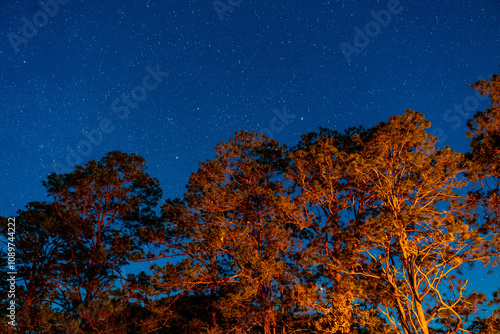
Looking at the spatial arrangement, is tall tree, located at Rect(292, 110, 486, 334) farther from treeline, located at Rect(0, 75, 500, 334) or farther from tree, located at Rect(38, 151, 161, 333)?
tree, located at Rect(38, 151, 161, 333)

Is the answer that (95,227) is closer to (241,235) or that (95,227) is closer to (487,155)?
(241,235)

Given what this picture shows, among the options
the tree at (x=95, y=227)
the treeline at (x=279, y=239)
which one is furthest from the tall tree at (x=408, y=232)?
the tree at (x=95, y=227)

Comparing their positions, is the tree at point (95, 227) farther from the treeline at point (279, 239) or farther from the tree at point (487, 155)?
the tree at point (487, 155)

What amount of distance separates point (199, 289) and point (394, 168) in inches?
307

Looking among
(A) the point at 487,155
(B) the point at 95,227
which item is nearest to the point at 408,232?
(A) the point at 487,155

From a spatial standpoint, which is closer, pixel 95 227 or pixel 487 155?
pixel 487 155

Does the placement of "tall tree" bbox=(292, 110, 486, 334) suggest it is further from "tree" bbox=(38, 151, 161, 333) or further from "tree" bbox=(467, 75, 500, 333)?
"tree" bbox=(38, 151, 161, 333)

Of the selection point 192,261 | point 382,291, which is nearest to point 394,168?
point 382,291

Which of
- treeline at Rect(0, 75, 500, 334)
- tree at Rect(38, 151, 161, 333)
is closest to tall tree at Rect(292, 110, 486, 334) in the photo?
treeline at Rect(0, 75, 500, 334)

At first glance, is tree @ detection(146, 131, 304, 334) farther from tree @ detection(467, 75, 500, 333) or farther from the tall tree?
tree @ detection(467, 75, 500, 333)

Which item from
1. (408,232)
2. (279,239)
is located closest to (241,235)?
(279,239)

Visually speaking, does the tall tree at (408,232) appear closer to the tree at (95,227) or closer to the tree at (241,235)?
the tree at (241,235)

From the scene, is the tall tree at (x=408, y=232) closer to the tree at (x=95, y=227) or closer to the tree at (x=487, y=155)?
the tree at (x=487, y=155)

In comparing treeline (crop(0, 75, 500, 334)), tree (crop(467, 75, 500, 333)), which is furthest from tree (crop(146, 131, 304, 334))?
tree (crop(467, 75, 500, 333))
